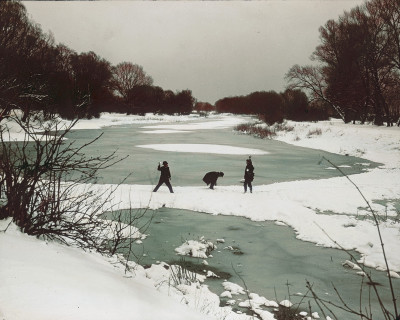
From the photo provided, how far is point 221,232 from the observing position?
9805mm

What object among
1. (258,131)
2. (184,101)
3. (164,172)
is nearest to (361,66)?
(258,131)

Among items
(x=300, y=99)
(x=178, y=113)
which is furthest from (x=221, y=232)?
(x=178, y=113)

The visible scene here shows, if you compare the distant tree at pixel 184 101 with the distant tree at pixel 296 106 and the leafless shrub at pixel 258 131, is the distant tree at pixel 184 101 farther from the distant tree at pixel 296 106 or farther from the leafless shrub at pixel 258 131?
the leafless shrub at pixel 258 131

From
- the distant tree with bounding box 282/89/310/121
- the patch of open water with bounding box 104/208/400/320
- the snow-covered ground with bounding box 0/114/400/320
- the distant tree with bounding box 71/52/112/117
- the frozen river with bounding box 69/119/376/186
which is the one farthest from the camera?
the distant tree with bounding box 71/52/112/117

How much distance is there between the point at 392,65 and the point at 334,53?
39.4ft

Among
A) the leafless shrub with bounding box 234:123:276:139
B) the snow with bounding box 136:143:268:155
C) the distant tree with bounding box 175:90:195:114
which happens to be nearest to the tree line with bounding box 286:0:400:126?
the leafless shrub with bounding box 234:123:276:139

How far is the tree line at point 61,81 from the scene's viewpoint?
668cm

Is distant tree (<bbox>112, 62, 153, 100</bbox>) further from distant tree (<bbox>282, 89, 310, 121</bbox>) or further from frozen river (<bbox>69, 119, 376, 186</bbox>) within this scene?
frozen river (<bbox>69, 119, 376, 186</bbox>)

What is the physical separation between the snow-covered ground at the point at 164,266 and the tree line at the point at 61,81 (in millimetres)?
1773

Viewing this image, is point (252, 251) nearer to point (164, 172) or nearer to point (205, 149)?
point (164, 172)

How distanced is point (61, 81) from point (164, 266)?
5156cm

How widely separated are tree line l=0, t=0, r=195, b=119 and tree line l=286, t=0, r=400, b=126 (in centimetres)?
2850

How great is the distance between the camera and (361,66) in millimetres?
41125

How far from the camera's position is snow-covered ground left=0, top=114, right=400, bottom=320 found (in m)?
2.90
